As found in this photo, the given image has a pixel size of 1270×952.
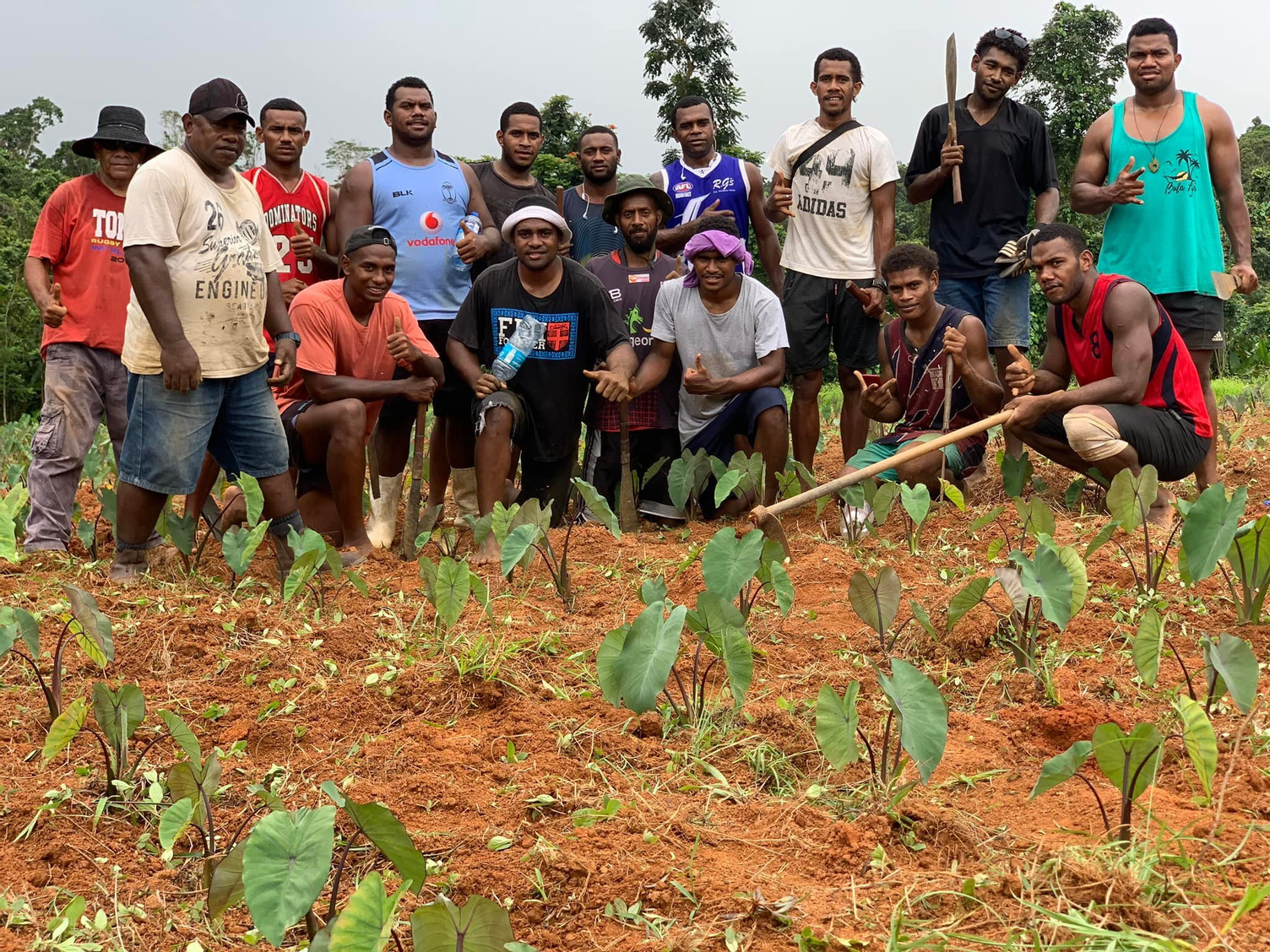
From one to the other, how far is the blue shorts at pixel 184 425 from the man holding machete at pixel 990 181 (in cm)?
344

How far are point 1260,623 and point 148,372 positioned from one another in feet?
12.3

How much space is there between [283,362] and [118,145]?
151cm

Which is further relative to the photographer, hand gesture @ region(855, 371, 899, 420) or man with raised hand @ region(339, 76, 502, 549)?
man with raised hand @ region(339, 76, 502, 549)

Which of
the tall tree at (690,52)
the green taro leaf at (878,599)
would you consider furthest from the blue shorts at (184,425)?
the tall tree at (690,52)

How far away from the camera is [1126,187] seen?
5.46m

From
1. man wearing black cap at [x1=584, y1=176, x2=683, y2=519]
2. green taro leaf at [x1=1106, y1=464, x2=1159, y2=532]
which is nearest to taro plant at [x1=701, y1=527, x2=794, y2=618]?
green taro leaf at [x1=1106, y1=464, x2=1159, y2=532]

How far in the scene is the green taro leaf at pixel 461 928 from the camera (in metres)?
1.86

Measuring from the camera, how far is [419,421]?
5215 mm

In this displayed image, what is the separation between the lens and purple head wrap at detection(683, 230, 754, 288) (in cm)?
563

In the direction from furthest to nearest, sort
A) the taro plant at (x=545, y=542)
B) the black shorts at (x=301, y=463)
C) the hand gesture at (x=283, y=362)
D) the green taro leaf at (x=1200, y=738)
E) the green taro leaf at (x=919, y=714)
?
the black shorts at (x=301, y=463)
the hand gesture at (x=283, y=362)
the taro plant at (x=545, y=542)
the green taro leaf at (x=919, y=714)
the green taro leaf at (x=1200, y=738)

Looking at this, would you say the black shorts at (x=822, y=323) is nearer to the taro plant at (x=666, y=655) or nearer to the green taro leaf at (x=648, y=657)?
the taro plant at (x=666, y=655)

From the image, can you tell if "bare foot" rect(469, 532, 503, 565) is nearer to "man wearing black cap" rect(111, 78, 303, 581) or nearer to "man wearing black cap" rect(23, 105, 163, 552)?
"man wearing black cap" rect(111, 78, 303, 581)

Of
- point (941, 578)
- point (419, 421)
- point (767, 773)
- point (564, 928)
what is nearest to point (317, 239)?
point (419, 421)

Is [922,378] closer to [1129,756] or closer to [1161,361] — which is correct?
[1161,361]
